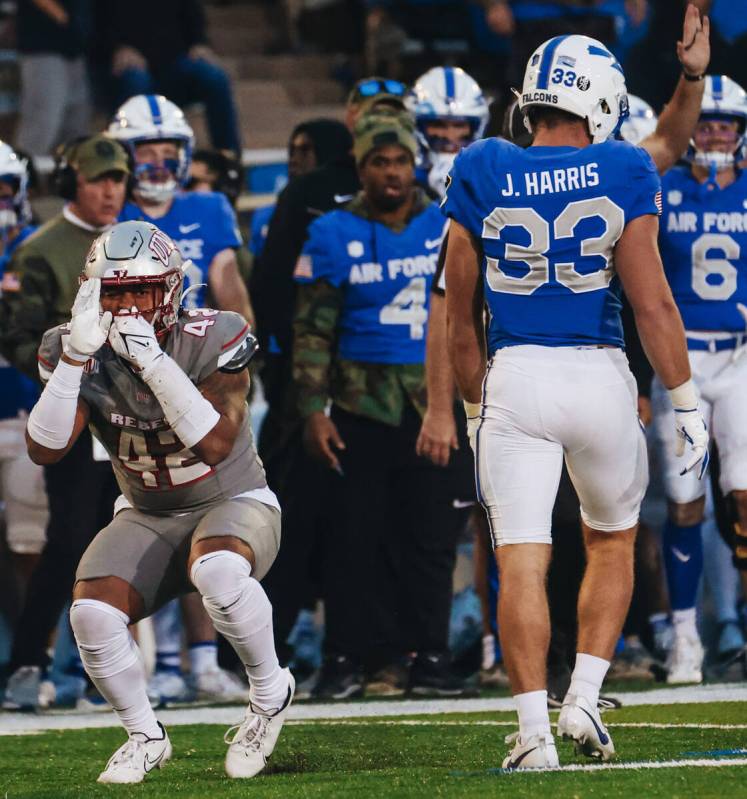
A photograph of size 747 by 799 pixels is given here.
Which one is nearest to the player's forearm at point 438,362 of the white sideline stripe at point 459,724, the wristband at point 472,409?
the wristband at point 472,409

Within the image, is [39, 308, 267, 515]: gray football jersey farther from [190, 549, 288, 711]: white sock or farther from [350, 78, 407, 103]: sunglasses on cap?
[350, 78, 407, 103]: sunglasses on cap

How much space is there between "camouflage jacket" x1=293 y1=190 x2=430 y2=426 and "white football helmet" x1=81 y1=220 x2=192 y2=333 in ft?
6.73

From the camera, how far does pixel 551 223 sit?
16.0 feet

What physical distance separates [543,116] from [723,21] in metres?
5.97

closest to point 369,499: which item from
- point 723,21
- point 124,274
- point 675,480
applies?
point 675,480

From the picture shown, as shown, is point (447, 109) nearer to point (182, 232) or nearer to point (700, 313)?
point (182, 232)

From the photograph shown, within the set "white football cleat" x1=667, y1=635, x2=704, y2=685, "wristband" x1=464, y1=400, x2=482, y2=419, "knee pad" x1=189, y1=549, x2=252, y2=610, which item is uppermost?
"wristband" x1=464, y1=400, x2=482, y2=419

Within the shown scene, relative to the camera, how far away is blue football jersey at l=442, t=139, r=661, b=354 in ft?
15.9

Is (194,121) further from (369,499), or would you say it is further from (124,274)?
(124,274)

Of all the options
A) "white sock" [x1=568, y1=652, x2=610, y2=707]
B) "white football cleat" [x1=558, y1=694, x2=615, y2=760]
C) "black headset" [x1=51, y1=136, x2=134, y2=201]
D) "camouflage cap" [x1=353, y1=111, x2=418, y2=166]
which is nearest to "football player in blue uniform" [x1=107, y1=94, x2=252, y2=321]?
"black headset" [x1=51, y1=136, x2=134, y2=201]

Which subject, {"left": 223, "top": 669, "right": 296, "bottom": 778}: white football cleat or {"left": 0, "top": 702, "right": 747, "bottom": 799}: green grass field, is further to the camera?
{"left": 223, "top": 669, "right": 296, "bottom": 778}: white football cleat

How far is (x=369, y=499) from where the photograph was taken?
24.0ft

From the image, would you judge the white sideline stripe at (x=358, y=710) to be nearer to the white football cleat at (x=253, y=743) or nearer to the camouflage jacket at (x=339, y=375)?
the camouflage jacket at (x=339, y=375)

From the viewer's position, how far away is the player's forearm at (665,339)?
490 centimetres
